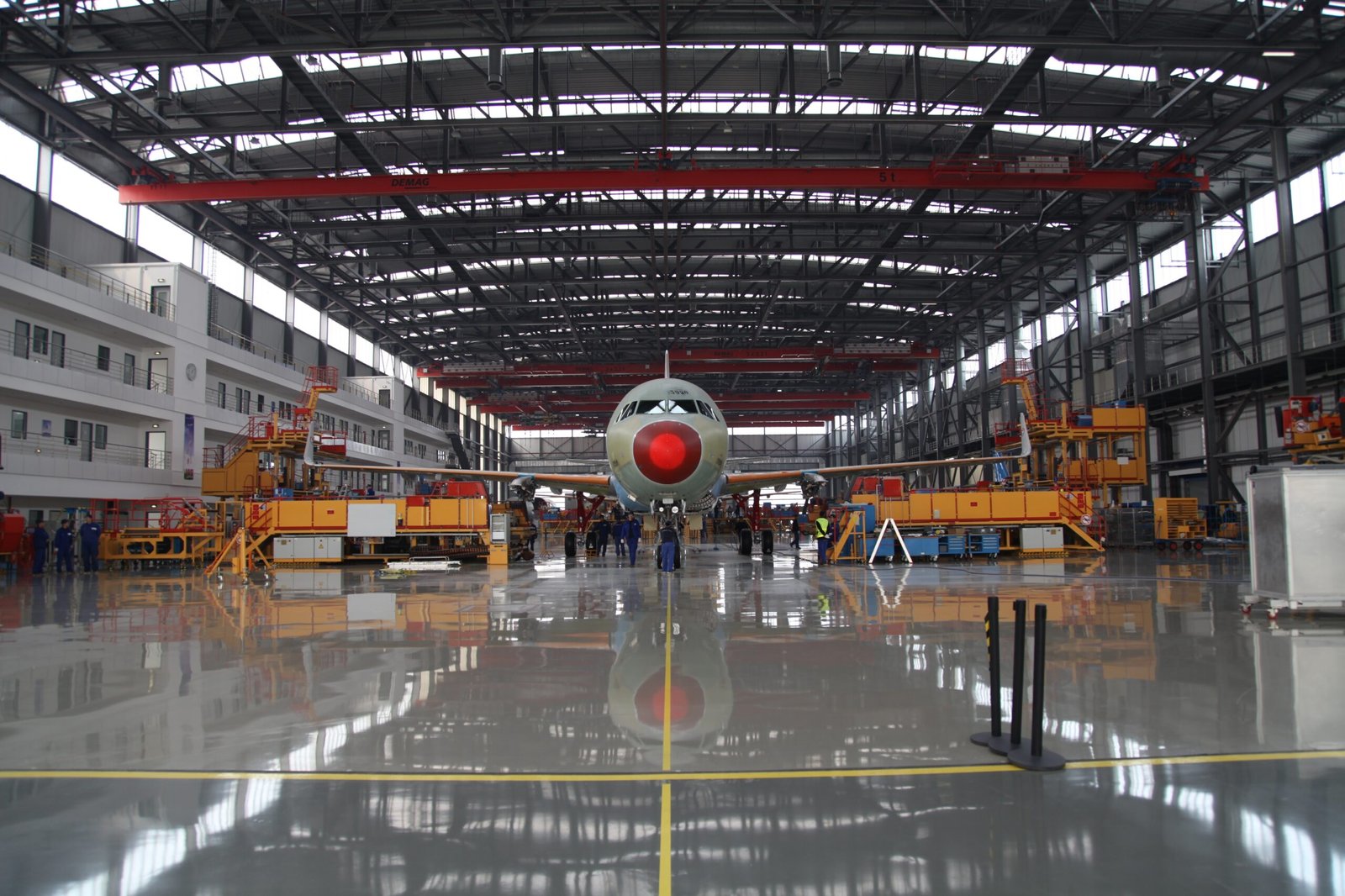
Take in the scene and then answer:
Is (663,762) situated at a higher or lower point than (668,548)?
lower

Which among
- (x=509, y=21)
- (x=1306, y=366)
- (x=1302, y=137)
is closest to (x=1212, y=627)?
(x=509, y=21)

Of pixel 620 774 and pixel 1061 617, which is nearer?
pixel 620 774

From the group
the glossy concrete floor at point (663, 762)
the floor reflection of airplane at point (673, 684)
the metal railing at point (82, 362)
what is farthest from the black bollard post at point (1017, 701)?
the metal railing at point (82, 362)

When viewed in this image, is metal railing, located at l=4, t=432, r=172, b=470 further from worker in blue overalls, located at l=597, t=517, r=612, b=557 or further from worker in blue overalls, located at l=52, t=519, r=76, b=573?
worker in blue overalls, located at l=597, t=517, r=612, b=557

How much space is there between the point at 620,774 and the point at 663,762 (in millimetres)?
311

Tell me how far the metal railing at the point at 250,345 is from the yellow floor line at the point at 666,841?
1445 inches

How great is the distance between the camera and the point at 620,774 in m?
4.01

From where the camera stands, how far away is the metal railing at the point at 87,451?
25170 mm

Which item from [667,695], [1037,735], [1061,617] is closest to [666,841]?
[1037,735]

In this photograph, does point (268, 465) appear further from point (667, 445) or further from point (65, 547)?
point (667, 445)

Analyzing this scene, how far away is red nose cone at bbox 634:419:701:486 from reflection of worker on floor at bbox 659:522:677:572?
2095mm

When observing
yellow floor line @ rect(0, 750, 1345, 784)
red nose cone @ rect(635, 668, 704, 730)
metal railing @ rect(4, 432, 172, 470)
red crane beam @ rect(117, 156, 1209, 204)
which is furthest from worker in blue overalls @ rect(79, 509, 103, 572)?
red nose cone @ rect(635, 668, 704, 730)

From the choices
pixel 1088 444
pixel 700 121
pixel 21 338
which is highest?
pixel 700 121

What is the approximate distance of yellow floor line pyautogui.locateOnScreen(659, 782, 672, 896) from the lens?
9.34 feet
